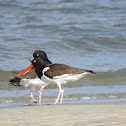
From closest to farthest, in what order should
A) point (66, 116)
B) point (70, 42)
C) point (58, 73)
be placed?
1. point (66, 116)
2. point (58, 73)
3. point (70, 42)

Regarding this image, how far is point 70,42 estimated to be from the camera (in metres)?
12.8

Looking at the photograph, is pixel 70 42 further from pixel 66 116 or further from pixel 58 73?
pixel 66 116

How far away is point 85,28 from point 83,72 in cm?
783

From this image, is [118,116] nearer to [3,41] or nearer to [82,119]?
[82,119]

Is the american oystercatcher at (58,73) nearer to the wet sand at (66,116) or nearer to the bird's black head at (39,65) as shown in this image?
the bird's black head at (39,65)

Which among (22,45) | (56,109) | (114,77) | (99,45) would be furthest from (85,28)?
(56,109)

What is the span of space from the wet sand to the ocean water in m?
1.50

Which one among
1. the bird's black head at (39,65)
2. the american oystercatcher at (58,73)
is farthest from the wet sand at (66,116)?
the bird's black head at (39,65)

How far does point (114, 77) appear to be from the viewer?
9539mm

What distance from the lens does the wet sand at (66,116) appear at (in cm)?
439

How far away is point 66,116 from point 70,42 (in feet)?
26.7

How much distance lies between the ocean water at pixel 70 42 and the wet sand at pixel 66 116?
1496 millimetres

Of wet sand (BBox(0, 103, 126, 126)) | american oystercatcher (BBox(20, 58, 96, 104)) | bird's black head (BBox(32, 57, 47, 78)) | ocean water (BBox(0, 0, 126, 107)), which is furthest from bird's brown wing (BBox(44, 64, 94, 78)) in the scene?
wet sand (BBox(0, 103, 126, 126))

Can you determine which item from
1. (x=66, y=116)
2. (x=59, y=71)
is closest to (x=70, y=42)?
(x=59, y=71)
